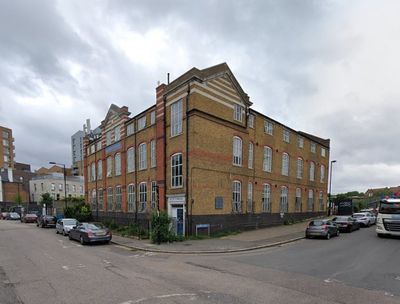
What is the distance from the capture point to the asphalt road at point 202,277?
7.17 m

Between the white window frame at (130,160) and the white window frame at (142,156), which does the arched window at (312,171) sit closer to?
the white window frame at (142,156)

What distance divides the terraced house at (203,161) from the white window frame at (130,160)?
112mm

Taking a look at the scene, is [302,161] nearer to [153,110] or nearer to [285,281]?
[153,110]

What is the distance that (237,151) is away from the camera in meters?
24.3

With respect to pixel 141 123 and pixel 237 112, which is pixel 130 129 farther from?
pixel 237 112

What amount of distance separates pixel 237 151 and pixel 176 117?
20.4 ft

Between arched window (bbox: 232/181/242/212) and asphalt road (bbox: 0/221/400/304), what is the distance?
912 cm

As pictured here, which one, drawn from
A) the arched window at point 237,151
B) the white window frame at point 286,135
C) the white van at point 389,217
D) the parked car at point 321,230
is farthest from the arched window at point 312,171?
the parked car at point 321,230

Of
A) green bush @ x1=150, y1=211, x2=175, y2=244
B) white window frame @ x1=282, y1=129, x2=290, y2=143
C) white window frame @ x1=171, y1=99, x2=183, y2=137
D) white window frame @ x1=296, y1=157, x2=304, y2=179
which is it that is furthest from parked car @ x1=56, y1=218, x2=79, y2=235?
white window frame @ x1=296, y1=157, x2=304, y2=179

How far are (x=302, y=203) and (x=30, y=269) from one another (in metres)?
31.6

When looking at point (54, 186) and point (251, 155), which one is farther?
point (54, 186)

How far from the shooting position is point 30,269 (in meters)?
10.6

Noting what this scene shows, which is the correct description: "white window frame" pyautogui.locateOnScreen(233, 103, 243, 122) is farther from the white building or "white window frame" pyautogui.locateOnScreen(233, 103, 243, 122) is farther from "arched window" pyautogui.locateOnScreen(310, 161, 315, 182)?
the white building

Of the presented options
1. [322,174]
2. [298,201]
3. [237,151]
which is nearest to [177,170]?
[237,151]
